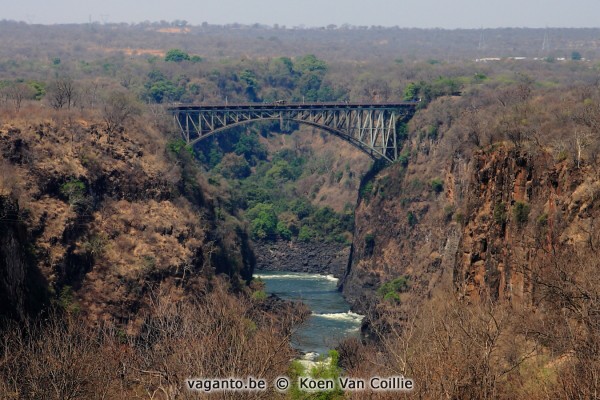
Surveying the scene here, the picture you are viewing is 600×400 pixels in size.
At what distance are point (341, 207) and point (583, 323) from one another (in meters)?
84.1

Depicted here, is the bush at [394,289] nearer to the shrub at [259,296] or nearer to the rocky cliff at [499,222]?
the rocky cliff at [499,222]

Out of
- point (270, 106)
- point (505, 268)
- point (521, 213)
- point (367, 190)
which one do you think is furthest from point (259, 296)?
point (521, 213)

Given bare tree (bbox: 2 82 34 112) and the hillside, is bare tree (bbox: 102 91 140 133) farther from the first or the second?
the hillside

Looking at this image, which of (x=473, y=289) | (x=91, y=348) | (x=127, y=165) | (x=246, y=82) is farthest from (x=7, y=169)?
(x=246, y=82)

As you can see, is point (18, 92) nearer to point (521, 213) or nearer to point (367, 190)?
point (367, 190)

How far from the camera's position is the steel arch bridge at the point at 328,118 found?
105 metres

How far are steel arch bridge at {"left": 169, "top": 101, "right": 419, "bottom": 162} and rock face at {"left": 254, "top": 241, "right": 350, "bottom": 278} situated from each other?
1076 centimetres

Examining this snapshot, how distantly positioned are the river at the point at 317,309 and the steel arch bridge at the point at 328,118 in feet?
40.8

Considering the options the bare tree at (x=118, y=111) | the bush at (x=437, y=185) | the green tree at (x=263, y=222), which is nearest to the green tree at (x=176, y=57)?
the green tree at (x=263, y=222)

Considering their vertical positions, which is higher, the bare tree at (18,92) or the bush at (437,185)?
the bare tree at (18,92)

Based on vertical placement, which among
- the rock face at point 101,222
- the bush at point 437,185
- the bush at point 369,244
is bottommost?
the bush at point 369,244

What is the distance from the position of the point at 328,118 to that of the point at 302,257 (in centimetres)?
1465

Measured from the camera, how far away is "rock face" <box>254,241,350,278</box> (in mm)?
114375

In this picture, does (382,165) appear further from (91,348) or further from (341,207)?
(91,348)
